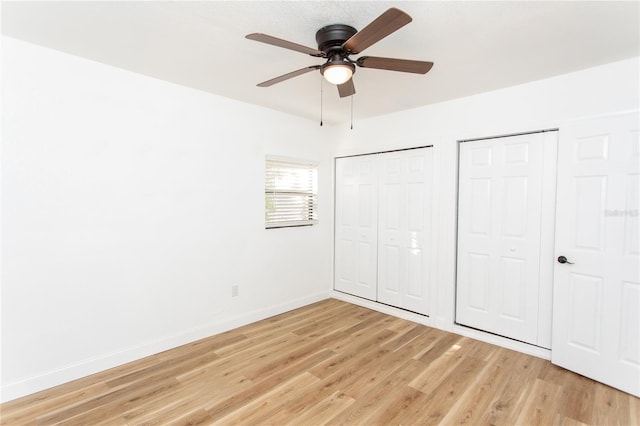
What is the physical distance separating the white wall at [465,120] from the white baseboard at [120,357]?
2131 mm

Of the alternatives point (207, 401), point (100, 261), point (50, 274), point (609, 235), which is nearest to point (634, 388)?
point (609, 235)

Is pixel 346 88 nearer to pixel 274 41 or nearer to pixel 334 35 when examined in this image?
pixel 334 35

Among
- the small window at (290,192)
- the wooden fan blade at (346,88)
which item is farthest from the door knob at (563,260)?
the small window at (290,192)

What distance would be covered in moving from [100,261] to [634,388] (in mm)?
4322

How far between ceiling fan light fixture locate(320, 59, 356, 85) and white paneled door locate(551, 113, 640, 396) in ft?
6.85

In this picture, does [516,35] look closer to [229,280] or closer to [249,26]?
[249,26]

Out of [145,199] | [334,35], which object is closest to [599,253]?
[334,35]

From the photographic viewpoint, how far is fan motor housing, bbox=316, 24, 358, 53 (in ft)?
6.44

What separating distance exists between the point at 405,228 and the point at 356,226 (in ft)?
2.53

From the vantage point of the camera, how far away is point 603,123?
253 cm

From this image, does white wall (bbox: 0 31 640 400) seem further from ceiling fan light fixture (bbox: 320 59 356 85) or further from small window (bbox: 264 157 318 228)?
ceiling fan light fixture (bbox: 320 59 356 85)

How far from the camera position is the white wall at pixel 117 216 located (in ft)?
7.63

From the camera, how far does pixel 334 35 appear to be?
1967mm

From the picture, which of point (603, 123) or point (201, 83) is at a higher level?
point (201, 83)
